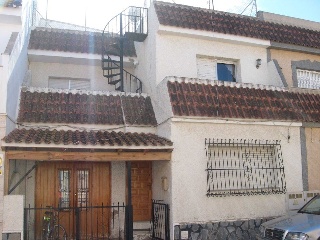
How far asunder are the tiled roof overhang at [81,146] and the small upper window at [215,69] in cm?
Result: 336

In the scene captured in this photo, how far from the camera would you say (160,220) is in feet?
34.2

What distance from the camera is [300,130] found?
11594 mm

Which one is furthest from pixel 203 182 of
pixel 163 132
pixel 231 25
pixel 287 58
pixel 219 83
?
pixel 287 58

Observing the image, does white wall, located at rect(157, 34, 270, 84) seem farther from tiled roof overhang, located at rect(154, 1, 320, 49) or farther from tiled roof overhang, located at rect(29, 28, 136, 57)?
tiled roof overhang, located at rect(29, 28, 136, 57)

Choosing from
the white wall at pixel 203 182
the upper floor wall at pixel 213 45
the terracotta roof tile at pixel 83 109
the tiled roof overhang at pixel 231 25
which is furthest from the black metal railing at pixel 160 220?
the tiled roof overhang at pixel 231 25

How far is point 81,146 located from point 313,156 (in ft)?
23.3

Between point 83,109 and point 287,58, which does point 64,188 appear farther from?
point 287,58

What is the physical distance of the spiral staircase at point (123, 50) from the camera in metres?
13.0

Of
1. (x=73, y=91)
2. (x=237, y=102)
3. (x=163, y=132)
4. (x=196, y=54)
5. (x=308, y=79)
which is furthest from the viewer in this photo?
(x=308, y=79)

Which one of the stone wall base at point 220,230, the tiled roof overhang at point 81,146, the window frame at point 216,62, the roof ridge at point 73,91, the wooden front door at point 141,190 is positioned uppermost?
the window frame at point 216,62

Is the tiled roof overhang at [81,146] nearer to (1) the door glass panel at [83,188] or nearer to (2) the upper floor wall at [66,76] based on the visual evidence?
(1) the door glass panel at [83,188]

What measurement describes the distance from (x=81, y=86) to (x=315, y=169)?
27.4 ft

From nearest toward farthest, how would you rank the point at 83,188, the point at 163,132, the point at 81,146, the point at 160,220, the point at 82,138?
the point at 81,146 → the point at 82,138 → the point at 160,220 → the point at 163,132 → the point at 83,188

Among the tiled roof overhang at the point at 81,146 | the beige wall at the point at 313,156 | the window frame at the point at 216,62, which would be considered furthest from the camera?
the window frame at the point at 216,62
